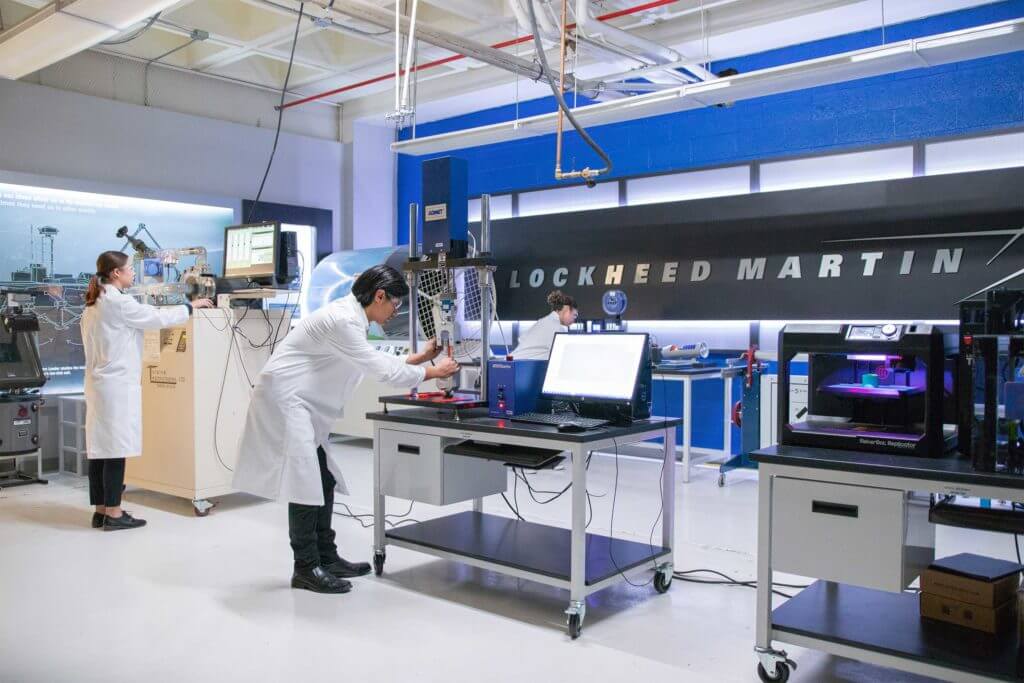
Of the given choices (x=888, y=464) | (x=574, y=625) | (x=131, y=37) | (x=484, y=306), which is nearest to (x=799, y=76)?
(x=484, y=306)

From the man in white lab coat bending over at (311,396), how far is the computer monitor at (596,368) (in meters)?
0.42

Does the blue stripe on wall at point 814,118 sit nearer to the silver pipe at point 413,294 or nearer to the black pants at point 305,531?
the silver pipe at point 413,294

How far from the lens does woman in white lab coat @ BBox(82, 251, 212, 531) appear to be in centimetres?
440

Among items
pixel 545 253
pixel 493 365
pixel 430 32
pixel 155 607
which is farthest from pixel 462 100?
pixel 155 607

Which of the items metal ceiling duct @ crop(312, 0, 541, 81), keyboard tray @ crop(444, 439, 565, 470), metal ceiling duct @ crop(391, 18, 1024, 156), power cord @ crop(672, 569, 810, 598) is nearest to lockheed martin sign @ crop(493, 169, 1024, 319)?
metal ceiling duct @ crop(391, 18, 1024, 156)

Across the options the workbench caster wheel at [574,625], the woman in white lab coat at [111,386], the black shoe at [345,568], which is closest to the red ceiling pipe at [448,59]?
the woman in white lab coat at [111,386]

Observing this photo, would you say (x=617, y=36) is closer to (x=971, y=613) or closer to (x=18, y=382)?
(x=971, y=613)

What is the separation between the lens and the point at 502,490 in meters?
3.78

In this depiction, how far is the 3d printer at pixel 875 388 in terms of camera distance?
2.36 m

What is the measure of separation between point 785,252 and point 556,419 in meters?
3.47

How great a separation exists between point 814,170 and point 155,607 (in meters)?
5.05

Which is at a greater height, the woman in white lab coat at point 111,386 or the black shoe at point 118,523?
the woman in white lab coat at point 111,386

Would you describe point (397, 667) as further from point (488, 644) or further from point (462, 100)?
point (462, 100)

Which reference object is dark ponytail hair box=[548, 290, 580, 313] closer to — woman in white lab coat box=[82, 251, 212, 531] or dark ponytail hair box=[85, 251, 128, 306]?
woman in white lab coat box=[82, 251, 212, 531]
